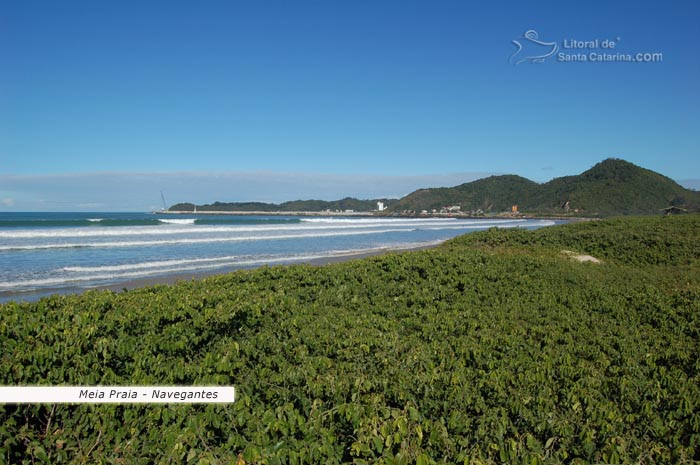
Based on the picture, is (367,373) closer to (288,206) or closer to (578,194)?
(578,194)

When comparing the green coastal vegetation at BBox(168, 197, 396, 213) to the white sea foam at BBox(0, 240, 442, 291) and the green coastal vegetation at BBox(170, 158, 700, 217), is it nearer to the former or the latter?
the green coastal vegetation at BBox(170, 158, 700, 217)

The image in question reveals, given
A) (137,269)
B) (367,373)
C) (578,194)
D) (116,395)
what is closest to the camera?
(116,395)

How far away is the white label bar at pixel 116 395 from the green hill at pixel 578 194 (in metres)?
85.8

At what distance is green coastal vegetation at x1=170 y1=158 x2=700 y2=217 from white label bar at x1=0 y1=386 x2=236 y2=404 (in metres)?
67.2

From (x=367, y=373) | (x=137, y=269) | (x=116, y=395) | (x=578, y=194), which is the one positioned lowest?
(x=137, y=269)

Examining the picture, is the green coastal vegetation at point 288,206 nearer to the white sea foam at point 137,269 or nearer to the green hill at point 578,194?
the green hill at point 578,194

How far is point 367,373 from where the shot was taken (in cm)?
398

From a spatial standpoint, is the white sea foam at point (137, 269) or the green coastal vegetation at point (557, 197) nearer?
the white sea foam at point (137, 269)

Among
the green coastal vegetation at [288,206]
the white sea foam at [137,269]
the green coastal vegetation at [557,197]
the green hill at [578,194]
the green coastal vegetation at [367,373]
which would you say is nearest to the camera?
the green coastal vegetation at [367,373]

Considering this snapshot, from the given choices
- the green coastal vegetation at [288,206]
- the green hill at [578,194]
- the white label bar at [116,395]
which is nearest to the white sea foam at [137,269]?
the white label bar at [116,395]

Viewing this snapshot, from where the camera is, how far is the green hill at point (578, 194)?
342ft

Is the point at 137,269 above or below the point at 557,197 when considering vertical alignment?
below

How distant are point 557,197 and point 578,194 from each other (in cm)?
1307

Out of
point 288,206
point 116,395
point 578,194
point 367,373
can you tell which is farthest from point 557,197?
point 116,395
